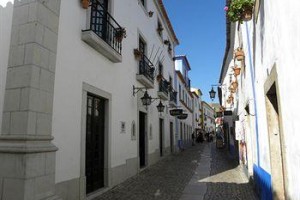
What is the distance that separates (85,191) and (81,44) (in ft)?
11.0

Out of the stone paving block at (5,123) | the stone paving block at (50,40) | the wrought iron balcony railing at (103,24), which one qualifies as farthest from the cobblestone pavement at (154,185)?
the wrought iron balcony railing at (103,24)

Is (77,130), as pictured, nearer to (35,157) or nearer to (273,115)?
(35,157)

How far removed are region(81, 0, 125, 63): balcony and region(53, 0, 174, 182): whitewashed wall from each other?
0.56 feet

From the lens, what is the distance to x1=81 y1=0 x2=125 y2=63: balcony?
22.7 ft

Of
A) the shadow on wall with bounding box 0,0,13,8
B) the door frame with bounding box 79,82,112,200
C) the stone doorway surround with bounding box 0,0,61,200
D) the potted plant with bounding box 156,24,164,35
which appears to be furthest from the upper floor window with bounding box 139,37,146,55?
the shadow on wall with bounding box 0,0,13,8

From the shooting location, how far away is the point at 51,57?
16.9ft

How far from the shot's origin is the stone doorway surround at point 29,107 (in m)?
4.37

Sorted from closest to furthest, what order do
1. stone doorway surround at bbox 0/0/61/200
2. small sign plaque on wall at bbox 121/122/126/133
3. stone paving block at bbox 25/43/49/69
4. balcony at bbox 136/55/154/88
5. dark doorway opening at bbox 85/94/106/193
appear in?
stone doorway surround at bbox 0/0/61/200 → stone paving block at bbox 25/43/49/69 → dark doorway opening at bbox 85/94/106/193 → small sign plaque on wall at bbox 121/122/126/133 → balcony at bbox 136/55/154/88

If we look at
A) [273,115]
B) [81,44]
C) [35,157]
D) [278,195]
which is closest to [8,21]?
[81,44]

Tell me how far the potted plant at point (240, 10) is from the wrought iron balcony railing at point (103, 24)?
3352mm

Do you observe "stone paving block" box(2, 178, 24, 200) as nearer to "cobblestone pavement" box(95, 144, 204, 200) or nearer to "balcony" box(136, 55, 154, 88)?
"cobblestone pavement" box(95, 144, 204, 200)

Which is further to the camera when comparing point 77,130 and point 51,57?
point 77,130

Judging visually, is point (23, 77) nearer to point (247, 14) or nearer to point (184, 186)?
point (247, 14)

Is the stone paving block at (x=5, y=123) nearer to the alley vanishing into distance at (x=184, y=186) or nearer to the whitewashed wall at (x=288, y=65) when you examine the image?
the alley vanishing into distance at (x=184, y=186)
